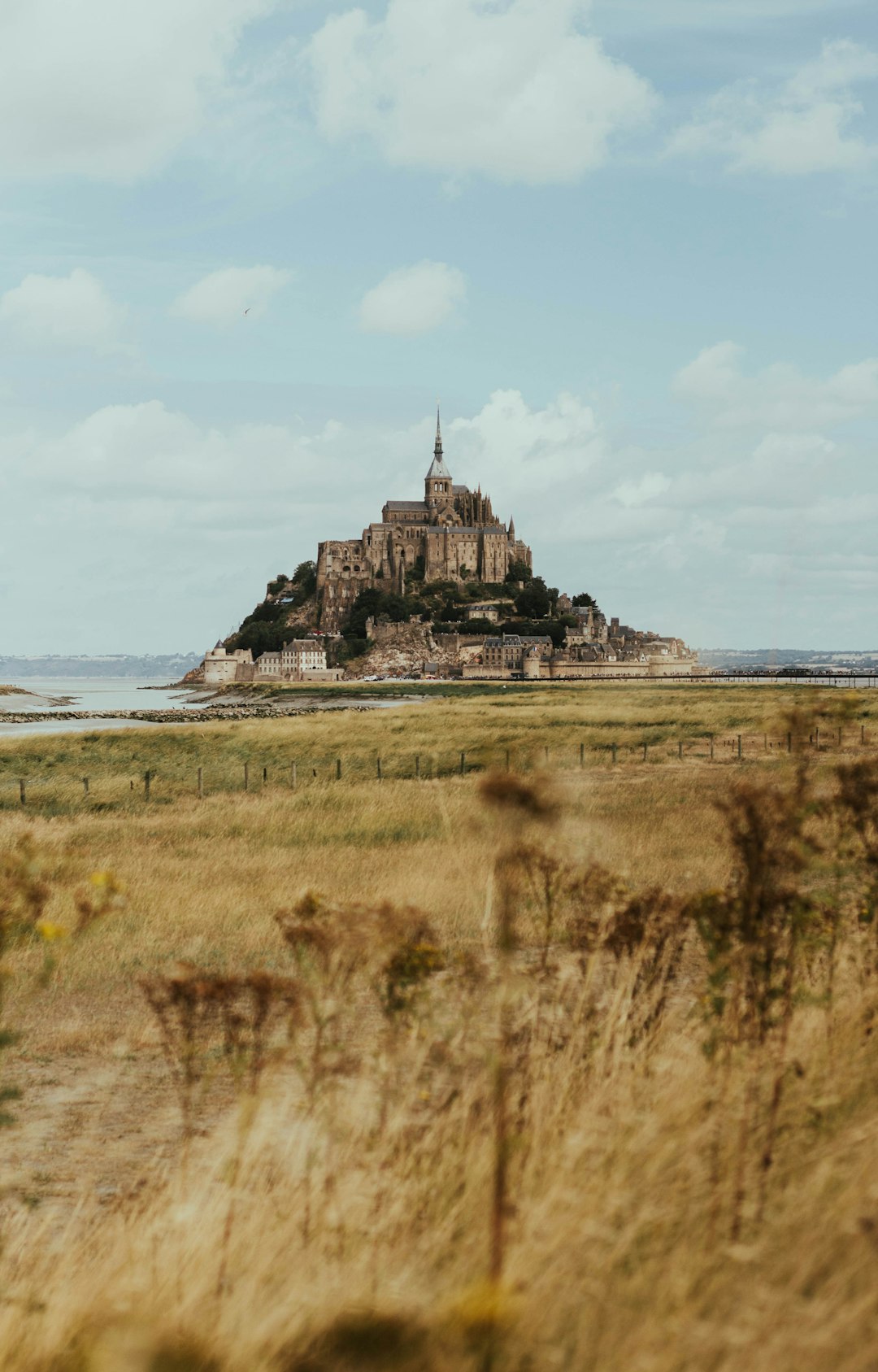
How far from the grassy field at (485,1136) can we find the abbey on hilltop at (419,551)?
15677 cm

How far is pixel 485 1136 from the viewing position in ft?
13.2

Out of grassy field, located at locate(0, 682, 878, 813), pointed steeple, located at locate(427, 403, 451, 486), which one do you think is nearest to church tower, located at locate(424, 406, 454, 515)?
pointed steeple, located at locate(427, 403, 451, 486)

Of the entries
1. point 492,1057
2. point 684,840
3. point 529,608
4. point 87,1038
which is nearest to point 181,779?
point 684,840

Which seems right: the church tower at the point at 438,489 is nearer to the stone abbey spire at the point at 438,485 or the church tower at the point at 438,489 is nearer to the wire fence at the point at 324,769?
the stone abbey spire at the point at 438,485

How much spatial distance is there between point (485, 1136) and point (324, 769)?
84.1 feet

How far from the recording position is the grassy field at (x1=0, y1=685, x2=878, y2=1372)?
9.20 ft

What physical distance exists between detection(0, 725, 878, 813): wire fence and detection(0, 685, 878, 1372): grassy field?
14.5 m

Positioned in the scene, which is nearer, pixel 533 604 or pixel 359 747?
pixel 359 747

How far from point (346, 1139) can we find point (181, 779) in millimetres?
24026

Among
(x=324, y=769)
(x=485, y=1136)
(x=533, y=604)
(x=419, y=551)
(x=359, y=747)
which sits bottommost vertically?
(x=324, y=769)

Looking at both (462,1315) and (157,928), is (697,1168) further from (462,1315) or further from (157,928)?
(157,928)

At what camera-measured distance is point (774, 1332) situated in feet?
8.42

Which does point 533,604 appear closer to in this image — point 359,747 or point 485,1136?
point 359,747

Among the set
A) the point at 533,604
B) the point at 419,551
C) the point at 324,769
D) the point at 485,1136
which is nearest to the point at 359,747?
the point at 324,769
